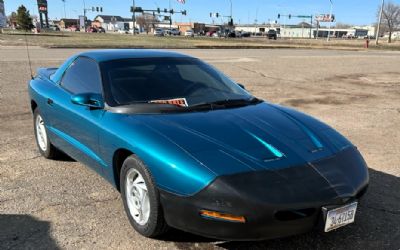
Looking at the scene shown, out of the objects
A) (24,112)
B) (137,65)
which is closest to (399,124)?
(137,65)

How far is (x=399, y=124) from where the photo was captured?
7742 millimetres

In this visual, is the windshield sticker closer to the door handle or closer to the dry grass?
the door handle

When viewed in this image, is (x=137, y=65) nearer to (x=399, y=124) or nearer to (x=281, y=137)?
(x=281, y=137)

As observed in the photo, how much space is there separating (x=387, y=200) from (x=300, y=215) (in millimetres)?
1809

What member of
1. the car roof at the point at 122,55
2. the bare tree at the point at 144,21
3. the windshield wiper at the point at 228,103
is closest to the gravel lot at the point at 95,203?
the windshield wiper at the point at 228,103

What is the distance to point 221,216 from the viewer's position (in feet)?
8.86

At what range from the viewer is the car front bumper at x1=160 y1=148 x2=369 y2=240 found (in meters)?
2.66

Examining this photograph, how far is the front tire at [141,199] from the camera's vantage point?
119 inches

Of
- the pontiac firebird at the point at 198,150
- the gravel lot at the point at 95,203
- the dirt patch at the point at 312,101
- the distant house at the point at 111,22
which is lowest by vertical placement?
the distant house at the point at 111,22

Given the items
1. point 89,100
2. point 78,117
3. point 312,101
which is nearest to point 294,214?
point 89,100

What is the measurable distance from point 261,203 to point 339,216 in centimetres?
60

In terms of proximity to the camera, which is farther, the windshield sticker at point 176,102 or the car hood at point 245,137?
the windshield sticker at point 176,102

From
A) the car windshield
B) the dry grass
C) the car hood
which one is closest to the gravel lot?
the car hood

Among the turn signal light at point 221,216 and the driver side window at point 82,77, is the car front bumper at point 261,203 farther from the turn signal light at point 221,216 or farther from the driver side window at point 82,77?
the driver side window at point 82,77
